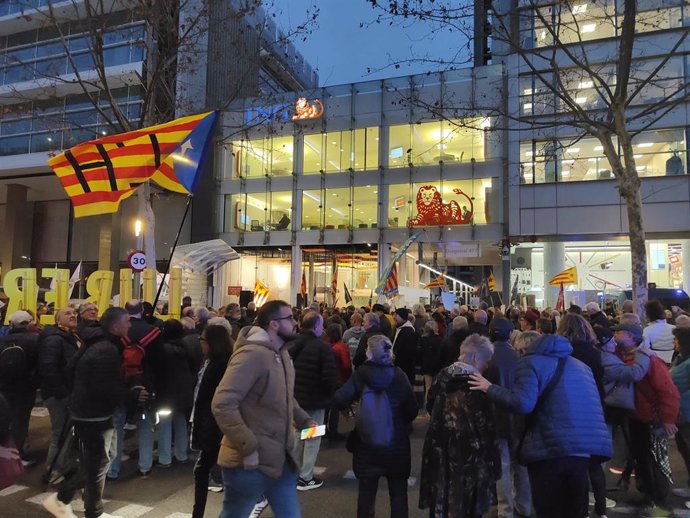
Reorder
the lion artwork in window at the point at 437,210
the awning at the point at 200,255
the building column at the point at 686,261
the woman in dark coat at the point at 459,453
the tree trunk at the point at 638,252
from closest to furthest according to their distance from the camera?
the woman in dark coat at the point at 459,453
the tree trunk at the point at 638,252
the awning at the point at 200,255
the building column at the point at 686,261
the lion artwork in window at the point at 437,210

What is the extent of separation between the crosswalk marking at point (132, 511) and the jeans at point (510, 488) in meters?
3.44

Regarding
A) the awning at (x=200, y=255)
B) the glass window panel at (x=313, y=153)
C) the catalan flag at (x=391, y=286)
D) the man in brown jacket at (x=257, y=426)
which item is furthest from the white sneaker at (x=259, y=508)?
the glass window panel at (x=313, y=153)

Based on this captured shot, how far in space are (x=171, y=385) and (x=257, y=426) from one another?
11.3 feet

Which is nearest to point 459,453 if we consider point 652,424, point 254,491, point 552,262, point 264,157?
point 254,491

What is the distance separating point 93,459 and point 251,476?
2.09 metres

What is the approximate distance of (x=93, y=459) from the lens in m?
4.48

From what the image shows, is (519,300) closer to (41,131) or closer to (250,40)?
(250,40)

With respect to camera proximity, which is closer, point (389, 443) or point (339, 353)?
point (389, 443)

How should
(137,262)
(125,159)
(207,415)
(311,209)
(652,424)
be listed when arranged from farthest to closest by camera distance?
(311,209)
(137,262)
(125,159)
(652,424)
(207,415)

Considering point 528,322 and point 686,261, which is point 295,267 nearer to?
point 686,261

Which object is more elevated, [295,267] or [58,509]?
[295,267]

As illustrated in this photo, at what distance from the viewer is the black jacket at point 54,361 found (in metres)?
6.04

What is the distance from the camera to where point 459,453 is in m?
3.72

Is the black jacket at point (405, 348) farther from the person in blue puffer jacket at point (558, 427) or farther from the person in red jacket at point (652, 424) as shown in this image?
the person in blue puffer jacket at point (558, 427)
